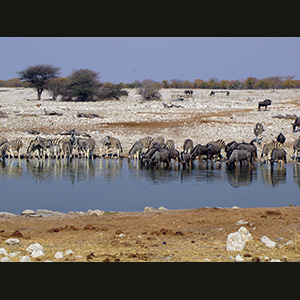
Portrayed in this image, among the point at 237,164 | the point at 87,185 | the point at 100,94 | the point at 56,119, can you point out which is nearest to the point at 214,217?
the point at 87,185

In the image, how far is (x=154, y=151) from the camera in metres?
20.9

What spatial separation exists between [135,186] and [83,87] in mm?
31274

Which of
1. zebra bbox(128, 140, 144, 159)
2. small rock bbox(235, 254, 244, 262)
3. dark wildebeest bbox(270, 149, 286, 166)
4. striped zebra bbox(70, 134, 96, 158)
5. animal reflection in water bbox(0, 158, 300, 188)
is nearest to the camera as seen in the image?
small rock bbox(235, 254, 244, 262)

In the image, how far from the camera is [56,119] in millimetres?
30234

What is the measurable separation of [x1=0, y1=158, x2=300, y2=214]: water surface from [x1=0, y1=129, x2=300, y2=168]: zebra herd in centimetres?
53

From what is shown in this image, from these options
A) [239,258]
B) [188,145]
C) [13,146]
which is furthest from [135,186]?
[239,258]

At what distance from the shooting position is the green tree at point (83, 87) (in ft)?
152

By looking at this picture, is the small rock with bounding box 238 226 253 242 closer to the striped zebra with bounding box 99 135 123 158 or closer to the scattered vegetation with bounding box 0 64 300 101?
the striped zebra with bounding box 99 135 123 158

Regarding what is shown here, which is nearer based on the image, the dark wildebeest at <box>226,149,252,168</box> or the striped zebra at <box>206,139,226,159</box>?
the dark wildebeest at <box>226,149,252,168</box>

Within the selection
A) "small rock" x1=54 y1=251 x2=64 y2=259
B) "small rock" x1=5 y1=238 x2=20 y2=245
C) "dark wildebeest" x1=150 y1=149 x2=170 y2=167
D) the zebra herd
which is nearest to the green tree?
the zebra herd

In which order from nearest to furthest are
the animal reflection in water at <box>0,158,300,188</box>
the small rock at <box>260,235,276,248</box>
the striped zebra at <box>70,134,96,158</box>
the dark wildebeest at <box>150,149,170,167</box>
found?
the small rock at <box>260,235,276,248</box>
the animal reflection in water at <box>0,158,300,188</box>
the dark wildebeest at <box>150,149,170,167</box>
the striped zebra at <box>70,134,96,158</box>

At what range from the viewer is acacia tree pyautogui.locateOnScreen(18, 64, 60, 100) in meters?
51.7

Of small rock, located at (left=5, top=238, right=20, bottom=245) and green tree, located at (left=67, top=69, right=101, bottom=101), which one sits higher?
green tree, located at (left=67, top=69, right=101, bottom=101)

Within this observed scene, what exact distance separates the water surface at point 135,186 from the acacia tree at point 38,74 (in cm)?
3146
